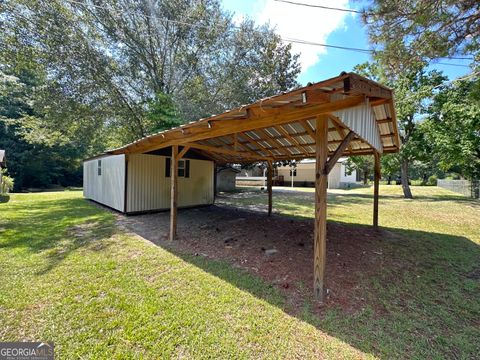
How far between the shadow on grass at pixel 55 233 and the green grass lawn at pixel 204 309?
6 cm

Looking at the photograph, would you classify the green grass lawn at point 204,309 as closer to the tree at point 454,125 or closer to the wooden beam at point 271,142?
the wooden beam at point 271,142

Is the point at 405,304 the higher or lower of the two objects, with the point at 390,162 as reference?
lower

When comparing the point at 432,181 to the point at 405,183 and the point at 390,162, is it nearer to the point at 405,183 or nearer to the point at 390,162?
the point at 405,183

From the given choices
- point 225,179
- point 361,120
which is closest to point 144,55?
point 225,179

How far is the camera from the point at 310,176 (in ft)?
87.5

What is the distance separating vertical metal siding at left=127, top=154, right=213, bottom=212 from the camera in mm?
8211

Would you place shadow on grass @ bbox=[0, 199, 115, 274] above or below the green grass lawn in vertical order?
above

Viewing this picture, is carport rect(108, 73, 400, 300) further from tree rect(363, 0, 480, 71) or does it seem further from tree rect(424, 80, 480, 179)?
tree rect(424, 80, 480, 179)

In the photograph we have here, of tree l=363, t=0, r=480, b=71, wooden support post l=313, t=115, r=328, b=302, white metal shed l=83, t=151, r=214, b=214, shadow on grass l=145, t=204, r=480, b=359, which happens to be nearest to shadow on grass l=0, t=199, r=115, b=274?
white metal shed l=83, t=151, r=214, b=214

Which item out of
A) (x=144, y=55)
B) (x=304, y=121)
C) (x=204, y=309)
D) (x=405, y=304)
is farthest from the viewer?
(x=144, y=55)

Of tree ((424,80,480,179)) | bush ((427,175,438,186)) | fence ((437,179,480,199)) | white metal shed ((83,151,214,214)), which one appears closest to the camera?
white metal shed ((83,151,214,214))

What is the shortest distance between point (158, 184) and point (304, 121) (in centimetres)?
645

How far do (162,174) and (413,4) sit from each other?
9291 mm

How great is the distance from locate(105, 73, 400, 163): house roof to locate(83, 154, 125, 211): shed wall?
1.57 m
